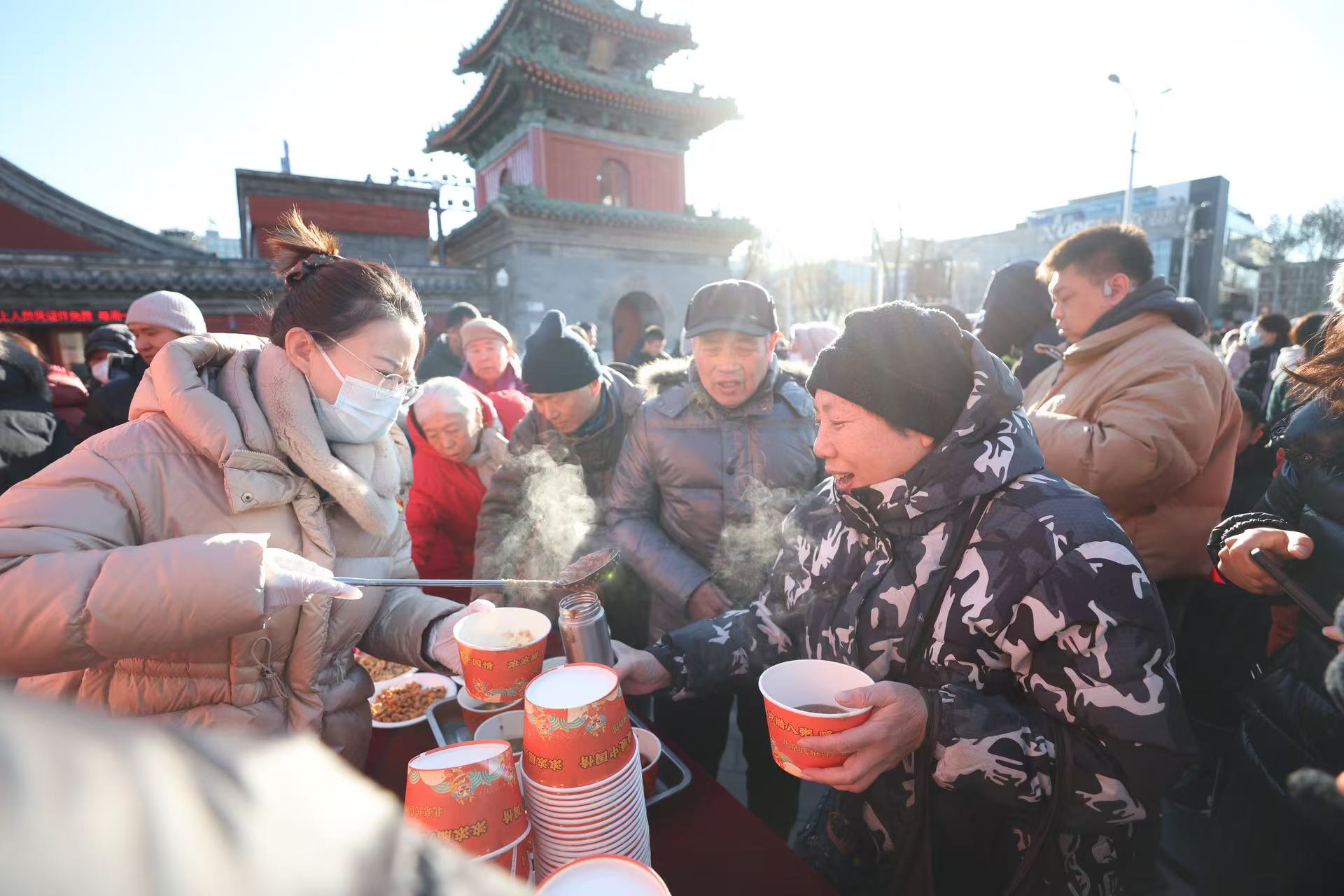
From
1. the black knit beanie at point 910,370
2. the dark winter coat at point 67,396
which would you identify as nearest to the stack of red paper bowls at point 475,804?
the black knit beanie at point 910,370

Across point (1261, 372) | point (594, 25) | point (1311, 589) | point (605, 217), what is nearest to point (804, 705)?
point (1311, 589)

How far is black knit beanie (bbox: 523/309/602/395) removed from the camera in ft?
10.6

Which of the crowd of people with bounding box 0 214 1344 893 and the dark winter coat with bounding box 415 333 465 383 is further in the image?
the dark winter coat with bounding box 415 333 465 383

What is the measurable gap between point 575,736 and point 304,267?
168 cm

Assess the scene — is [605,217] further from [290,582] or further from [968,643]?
[968,643]

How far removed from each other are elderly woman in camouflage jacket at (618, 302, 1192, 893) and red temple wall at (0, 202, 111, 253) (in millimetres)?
21650

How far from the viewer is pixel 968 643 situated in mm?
1550

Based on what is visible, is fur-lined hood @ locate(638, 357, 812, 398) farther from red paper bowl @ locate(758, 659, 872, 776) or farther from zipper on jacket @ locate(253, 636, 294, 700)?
zipper on jacket @ locate(253, 636, 294, 700)

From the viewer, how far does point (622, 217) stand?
19.9 meters

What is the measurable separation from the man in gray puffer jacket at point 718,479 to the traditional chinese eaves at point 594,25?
2255 cm

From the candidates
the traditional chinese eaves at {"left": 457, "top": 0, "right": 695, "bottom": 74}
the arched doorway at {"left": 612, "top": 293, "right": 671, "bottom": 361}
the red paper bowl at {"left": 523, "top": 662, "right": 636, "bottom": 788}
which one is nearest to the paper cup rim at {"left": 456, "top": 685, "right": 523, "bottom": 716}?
the red paper bowl at {"left": 523, "top": 662, "right": 636, "bottom": 788}

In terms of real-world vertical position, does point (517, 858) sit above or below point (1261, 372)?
below

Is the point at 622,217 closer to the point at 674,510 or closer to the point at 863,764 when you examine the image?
the point at 674,510

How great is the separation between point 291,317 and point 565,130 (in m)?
Answer: 21.3
